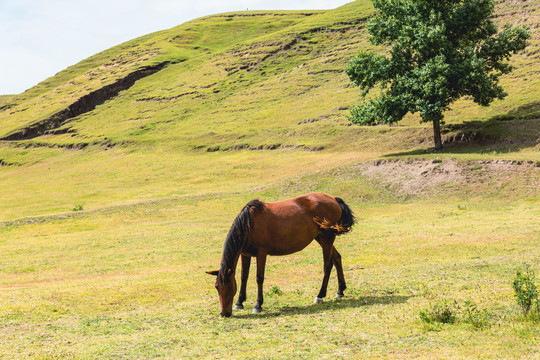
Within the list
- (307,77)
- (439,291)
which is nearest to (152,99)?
(307,77)

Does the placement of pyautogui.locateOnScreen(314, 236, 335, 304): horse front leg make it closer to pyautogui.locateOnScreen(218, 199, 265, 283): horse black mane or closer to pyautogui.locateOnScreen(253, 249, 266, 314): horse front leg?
pyautogui.locateOnScreen(253, 249, 266, 314): horse front leg

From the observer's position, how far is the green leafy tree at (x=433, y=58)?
50.4m

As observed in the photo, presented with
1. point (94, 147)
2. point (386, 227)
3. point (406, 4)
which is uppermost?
point (406, 4)

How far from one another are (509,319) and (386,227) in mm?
20292

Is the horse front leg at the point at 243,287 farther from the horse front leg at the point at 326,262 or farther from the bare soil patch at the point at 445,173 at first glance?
the bare soil patch at the point at 445,173

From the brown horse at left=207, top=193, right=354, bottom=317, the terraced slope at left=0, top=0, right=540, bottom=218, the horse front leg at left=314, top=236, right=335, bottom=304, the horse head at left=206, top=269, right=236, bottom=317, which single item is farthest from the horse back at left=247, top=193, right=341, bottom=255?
the terraced slope at left=0, top=0, right=540, bottom=218

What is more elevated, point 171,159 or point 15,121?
point 15,121

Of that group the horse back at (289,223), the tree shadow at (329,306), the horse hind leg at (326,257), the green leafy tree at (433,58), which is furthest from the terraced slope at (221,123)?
the tree shadow at (329,306)

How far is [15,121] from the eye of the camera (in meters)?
160

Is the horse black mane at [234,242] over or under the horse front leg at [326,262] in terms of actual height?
over

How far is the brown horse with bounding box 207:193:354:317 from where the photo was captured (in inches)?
559

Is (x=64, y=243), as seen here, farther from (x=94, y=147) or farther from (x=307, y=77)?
(x=307, y=77)

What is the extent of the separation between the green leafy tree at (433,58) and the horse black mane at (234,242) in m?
40.1

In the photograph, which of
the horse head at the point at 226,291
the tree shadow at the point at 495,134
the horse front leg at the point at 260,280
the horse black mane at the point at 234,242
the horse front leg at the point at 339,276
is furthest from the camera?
the tree shadow at the point at 495,134
